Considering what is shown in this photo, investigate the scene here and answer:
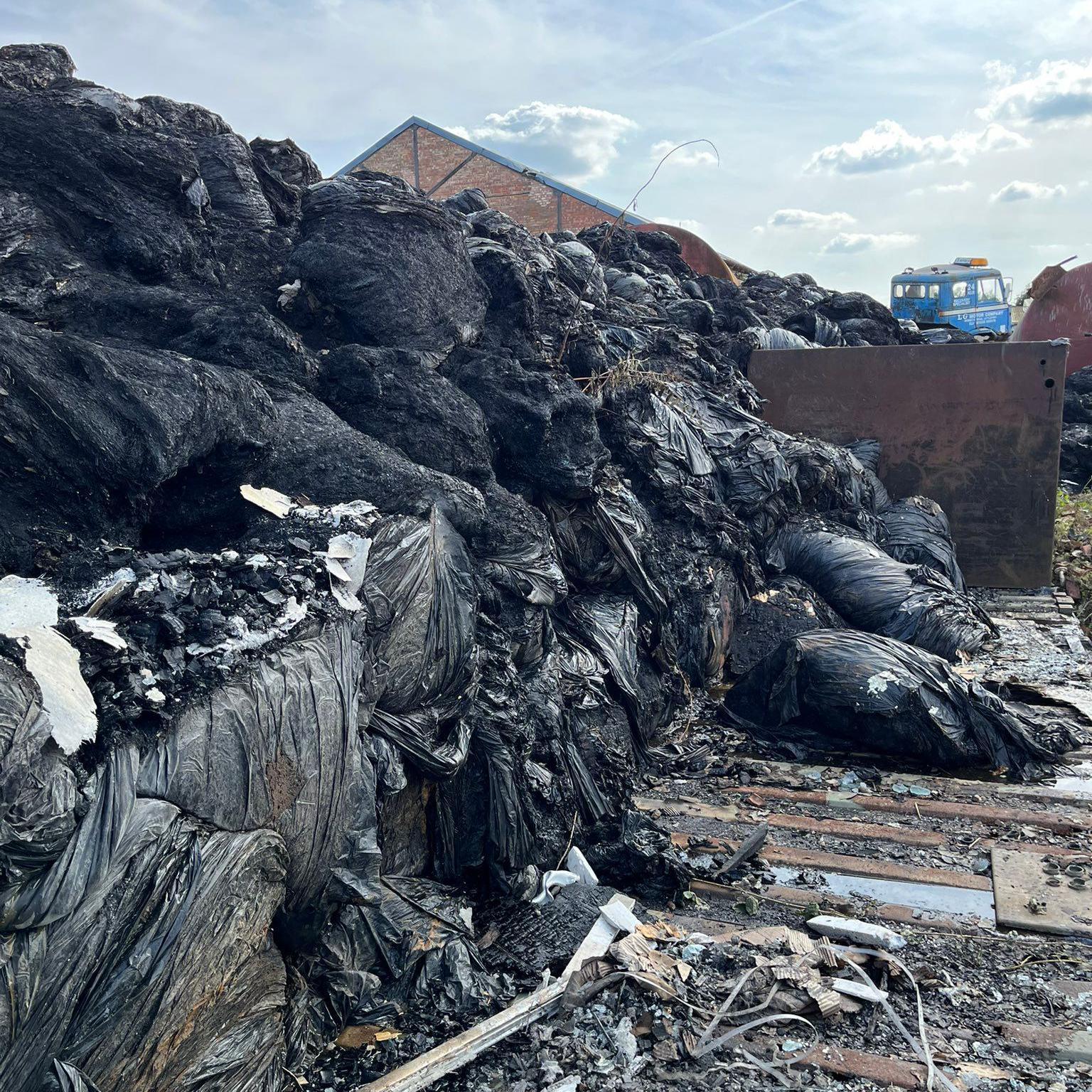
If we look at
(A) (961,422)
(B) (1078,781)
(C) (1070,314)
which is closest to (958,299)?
(C) (1070,314)

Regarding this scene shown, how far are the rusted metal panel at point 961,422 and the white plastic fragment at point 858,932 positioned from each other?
4.02 m

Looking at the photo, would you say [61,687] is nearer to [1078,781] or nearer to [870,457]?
Result: [1078,781]

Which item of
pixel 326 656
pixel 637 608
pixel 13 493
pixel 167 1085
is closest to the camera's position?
pixel 167 1085

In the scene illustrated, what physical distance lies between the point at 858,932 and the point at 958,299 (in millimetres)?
15304

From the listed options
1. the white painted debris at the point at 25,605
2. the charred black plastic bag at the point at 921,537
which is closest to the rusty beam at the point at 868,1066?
the white painted debris at the point at 25,605

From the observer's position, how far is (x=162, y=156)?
134 inches

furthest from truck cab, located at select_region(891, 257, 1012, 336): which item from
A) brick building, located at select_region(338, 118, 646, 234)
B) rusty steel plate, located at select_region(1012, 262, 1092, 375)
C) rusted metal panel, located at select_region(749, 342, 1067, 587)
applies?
rusted metal panel, located at select_region(749, 342, 1067, 587)

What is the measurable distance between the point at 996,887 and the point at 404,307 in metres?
2.78

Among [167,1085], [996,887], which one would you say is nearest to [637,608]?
[996,887]

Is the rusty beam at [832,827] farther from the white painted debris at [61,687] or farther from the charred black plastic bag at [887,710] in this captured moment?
the white painted debris at [61,687]

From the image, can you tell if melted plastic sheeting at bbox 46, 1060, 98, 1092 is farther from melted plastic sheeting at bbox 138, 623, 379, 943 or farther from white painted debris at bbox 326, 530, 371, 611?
white painted debris at bbox 326, 530, 371, 611

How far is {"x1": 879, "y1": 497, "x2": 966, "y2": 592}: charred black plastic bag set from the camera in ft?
17.2

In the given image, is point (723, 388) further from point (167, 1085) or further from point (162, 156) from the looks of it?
point (167, 1085)

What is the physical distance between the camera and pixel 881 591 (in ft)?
14.5
